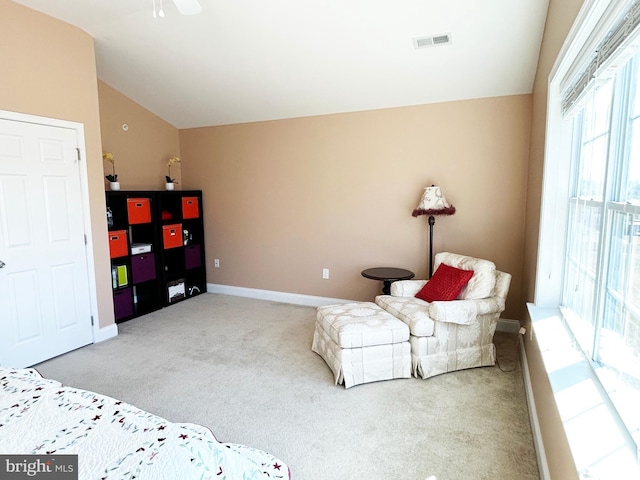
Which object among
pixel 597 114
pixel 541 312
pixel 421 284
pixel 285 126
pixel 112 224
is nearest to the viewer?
pixel 597 114

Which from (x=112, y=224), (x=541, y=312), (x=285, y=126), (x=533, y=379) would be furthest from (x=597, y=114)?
(x=112, y=224)

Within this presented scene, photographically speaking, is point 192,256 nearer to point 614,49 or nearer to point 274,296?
point 274,296

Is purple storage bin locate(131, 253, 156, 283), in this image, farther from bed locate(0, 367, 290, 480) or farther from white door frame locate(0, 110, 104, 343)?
bed locate(0, 367, 290, 480)

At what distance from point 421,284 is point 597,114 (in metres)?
1.97

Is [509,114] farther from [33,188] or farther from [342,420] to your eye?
[33,188]

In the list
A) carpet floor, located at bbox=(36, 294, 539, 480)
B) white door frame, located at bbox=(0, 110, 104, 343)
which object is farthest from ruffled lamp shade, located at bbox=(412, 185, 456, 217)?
white door frame, located at bbox=(0, 110, 104, 343)

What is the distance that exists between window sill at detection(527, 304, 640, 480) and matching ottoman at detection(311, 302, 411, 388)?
990 millimetres

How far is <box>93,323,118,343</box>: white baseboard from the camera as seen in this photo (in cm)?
355

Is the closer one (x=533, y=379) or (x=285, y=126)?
(x=533, y=379)

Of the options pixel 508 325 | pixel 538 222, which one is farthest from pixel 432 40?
pixel 508 325

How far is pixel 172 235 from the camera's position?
184 inches

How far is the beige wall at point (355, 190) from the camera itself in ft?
11.8

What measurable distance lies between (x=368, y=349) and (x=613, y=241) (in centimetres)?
165

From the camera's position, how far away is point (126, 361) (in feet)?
10.3
